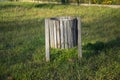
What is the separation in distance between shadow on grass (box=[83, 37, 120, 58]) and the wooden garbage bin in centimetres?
56

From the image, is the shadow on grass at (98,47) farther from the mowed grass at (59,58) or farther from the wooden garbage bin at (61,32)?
the wooden garbage bin at (61,32)

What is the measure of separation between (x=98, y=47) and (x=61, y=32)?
1.57 m

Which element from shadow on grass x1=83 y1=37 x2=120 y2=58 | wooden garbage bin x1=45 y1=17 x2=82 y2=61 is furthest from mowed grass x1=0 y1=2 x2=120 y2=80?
wooden garbage bin x1=45 y1=17 x2=82 y2=61

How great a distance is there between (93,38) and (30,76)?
13.6 ft

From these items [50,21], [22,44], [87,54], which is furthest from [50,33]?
[22,44]

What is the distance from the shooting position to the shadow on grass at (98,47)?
7972 millimetres

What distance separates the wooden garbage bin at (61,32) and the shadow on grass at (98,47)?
561 mm

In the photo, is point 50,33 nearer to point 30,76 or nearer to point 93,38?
point 30,76

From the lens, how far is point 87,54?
7871mm

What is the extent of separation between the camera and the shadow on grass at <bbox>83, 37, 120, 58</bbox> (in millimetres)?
7972

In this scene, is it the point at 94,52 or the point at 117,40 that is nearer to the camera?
the point at 94,52

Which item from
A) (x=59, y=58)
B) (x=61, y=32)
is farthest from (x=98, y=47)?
(x=61, y=32)

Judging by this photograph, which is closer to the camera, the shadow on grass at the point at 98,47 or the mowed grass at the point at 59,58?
the mowed grass at the point at 59,58

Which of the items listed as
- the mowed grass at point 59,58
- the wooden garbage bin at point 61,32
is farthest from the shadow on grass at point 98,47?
the wooden garbage bin at point 61,32
